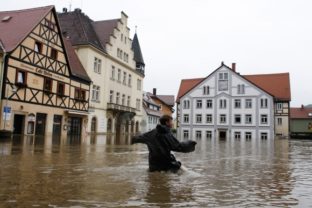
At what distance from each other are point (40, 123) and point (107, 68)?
15641mm

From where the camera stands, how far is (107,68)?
1711 inches

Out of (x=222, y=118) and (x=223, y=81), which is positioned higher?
(x=223, y=81)

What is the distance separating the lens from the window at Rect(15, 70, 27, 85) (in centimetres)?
2642

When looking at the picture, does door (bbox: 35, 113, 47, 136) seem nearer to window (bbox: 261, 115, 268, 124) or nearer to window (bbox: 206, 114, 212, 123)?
window (bbox: 206, 114, 212, 123)

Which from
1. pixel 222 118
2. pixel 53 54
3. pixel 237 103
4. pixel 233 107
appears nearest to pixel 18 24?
pixel 53 54

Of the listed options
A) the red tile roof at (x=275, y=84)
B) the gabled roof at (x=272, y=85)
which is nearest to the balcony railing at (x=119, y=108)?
the gabled roof at (x=272, y=85)

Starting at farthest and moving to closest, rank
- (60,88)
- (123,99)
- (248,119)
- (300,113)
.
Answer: (300,113) < (248,119) < (123,99) < (60,88)

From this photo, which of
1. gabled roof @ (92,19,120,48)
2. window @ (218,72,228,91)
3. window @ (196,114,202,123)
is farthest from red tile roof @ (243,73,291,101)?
gabled roof @ (92,19,120,48)

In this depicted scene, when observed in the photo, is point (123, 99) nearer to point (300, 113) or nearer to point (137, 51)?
point (137, 51)

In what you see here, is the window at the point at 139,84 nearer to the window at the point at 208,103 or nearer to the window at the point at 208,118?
the window at the point at 208,103

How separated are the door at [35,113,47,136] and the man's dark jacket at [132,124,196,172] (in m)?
23.7

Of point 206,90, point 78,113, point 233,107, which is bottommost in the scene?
point 78,113

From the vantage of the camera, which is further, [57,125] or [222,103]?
[222,103]

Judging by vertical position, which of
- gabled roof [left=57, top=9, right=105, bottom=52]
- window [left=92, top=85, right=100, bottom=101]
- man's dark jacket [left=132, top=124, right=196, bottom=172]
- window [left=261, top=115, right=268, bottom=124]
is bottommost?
man's dark jacket [left=132, top=124, right=196, bottom=172]
